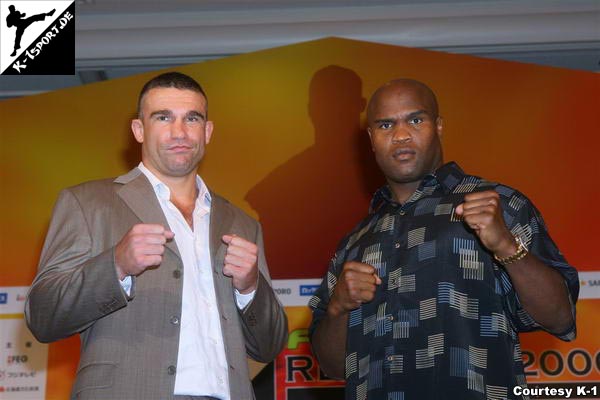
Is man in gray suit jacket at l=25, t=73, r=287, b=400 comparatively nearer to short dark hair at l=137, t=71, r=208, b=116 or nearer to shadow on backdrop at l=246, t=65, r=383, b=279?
short dark hair at l=137, t=71, r=208, b=116

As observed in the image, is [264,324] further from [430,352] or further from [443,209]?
[443,209]

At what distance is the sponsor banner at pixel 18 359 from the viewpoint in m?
4.45

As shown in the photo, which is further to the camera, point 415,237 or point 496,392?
point 415,237

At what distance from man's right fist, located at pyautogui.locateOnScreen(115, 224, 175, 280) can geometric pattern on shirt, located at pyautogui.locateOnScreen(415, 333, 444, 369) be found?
96cm

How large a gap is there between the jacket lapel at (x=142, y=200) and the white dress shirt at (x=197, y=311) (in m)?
0.04

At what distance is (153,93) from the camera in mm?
2947

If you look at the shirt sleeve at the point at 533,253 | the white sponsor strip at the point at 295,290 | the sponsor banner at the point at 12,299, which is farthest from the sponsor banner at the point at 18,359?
the shirt sleeve at the point at 533,253

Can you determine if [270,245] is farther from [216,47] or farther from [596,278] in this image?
[596,278]

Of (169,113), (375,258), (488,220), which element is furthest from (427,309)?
(169,113)

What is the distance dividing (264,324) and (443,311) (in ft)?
1.97

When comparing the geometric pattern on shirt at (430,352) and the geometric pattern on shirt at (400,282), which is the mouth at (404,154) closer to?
the geometric pattern on shirt at (400,282)

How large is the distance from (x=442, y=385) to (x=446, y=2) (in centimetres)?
299

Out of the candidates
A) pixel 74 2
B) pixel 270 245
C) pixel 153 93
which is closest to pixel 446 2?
pixel 270 245

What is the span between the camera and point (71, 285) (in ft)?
8.09
